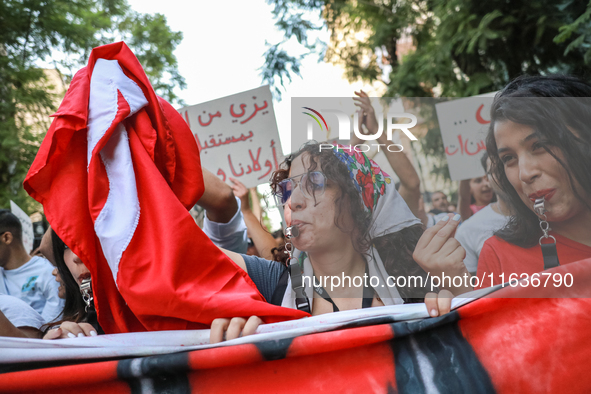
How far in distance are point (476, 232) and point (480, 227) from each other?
17mm

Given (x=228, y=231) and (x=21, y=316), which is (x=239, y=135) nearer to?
(x=228, y=231)

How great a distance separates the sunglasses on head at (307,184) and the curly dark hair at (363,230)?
0.06 feet

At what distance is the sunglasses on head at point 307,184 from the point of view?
4.51 feet

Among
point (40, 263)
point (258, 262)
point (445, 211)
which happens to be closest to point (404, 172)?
point (445, 211)

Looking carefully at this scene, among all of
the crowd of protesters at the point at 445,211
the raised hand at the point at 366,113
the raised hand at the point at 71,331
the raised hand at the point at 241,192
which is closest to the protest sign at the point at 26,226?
the raised hand at the point at 241,192

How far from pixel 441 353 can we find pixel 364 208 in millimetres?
437

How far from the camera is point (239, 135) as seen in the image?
3.13m

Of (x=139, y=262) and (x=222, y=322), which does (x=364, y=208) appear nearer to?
(x=222, y=322)

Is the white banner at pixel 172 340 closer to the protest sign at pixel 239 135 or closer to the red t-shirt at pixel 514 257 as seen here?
the red t-shirt at pixel 514 257

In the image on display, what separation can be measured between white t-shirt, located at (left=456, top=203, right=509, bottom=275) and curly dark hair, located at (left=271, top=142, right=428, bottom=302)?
0.35 ft

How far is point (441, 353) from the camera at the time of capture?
108 cm

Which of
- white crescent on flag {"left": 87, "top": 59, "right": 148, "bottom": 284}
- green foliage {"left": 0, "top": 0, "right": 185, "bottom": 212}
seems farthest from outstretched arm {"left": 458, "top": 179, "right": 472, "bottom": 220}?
green foliage {"left": 0, "top": 0, "right": 185, "bottom": 212}

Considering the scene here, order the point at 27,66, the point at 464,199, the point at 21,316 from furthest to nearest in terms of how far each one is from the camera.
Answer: the point at 27,66 → the point at 21,316 → the point at 464,199

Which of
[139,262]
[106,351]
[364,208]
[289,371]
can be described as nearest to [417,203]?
[364,208]
